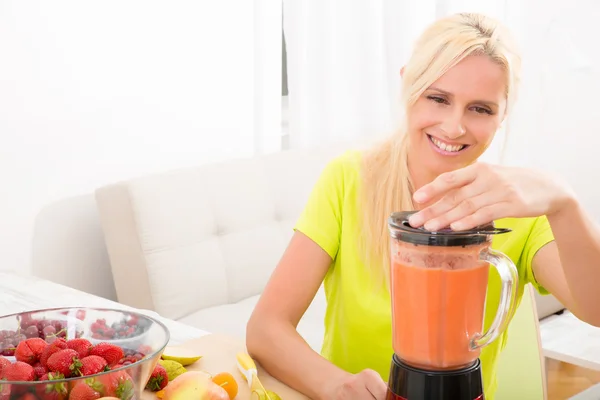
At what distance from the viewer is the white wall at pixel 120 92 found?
7.61 feet

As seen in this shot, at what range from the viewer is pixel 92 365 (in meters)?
0.99

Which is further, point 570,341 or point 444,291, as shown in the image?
point 570,341

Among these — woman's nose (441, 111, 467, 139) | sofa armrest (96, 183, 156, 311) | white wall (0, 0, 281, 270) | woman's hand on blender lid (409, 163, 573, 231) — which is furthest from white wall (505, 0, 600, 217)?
woman's hand on blender lid (409, 163, 573, 231)

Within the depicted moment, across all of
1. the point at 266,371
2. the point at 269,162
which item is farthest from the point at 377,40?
the point at 266,371

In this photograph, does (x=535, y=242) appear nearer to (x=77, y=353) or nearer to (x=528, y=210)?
(x=528, y=210)

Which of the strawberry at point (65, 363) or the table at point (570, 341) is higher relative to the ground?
the strawberry at point (65, 363)

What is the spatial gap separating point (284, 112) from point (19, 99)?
135 centimetres

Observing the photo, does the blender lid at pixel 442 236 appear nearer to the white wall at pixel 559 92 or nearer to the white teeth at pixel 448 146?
the white teeth at pixel 448 146

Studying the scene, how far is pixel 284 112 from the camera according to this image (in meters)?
3.47

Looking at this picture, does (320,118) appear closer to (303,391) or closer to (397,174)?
(397,174)

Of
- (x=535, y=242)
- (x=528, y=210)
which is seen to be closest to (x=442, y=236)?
(x=528, y=210)

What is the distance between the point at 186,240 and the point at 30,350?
1405 millimetres

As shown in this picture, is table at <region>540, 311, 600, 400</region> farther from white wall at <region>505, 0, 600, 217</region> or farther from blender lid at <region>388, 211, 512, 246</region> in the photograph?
blender lid at <region>388, 211, 512, 246</region>

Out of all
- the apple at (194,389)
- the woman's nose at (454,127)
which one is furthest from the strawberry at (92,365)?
the woman's nose at (454,127)
